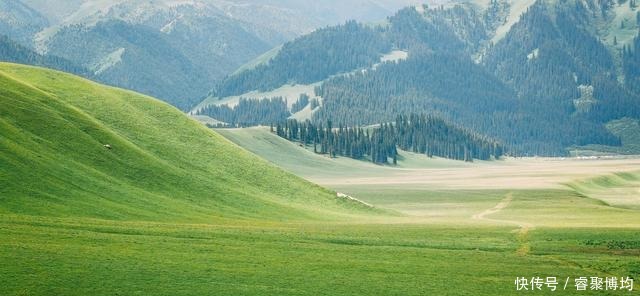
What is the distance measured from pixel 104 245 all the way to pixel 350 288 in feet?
62.6

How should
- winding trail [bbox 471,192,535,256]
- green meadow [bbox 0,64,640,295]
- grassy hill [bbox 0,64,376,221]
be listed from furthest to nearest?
grassy hill [bbox 0,64,376,221] < winding trail [bbox 471,192,535,256] < green meadow [bbox 0,64,640,295]

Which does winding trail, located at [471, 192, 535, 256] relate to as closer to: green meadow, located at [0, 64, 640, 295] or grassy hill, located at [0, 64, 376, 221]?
green meadow, located at [0, 64, 640, 295]

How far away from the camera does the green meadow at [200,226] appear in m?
52.5

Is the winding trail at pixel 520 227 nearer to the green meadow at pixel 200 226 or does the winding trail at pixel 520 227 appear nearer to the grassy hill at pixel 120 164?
the green meadow at pixel 200 226

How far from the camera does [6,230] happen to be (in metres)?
56.6

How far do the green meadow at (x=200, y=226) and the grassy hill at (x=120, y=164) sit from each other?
29 cm

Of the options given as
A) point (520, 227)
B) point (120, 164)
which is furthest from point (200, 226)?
point (520, 227)

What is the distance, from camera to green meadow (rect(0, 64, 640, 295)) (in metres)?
52.5

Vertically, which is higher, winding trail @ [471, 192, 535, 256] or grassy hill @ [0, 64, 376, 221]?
grassy hill @ [0, 64, 376, 221]

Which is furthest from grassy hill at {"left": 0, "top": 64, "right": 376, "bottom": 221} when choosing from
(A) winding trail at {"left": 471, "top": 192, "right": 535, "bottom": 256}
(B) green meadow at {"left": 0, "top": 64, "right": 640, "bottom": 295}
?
(A) winding trail at {"left": 471, "top": 192, "right": 535, "bottom": 256}

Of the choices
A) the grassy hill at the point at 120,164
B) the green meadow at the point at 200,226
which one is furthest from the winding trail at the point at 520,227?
the grassy hill at the point at 120,164

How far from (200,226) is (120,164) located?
2772 centimetres

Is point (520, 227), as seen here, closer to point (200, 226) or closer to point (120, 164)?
point (200, 226)

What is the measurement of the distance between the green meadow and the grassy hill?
29 cm
